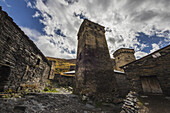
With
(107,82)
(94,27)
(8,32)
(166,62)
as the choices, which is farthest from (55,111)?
(94,27)

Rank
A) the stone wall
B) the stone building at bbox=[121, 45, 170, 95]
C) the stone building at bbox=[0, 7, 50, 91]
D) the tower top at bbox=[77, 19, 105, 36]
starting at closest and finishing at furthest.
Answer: the stone building at bbox=[0, 7, 50, 91]
the stone building at bbox=[121, 45, 170, 95]
the tower top at bbox=[77, 19, 105, 36]
the stone wall

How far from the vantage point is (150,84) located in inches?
214

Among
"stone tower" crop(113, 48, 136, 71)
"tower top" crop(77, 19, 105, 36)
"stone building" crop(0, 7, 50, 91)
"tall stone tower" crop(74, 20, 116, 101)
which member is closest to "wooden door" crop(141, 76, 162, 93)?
"tall stone tower" crop(74, 20, 116, 101)

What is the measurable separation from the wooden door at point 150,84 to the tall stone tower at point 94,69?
2265 mm

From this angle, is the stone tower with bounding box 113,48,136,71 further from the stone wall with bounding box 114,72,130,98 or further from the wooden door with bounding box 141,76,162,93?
the wooden door with bounding box 141,76,162,93

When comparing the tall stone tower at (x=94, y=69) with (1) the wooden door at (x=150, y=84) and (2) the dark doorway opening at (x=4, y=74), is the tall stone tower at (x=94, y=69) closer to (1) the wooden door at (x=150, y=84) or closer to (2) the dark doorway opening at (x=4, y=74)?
(1) the wooden door at (x=150, y=84)

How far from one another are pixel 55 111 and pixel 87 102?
2321 mm

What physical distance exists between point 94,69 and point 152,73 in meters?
4.33

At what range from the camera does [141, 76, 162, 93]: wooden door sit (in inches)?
204

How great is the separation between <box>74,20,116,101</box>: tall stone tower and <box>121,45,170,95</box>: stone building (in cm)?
184

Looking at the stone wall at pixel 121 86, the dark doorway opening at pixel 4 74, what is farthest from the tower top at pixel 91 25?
the dark doorway opening at pixel 4 74

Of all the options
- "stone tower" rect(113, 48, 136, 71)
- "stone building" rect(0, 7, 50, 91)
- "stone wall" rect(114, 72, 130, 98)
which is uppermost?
"stone tower" rect(113, 48, 136, 71)

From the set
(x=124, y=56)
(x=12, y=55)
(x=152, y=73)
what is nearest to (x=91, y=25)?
(x=152, y=73)

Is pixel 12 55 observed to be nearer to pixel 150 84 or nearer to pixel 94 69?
pixel 94 69
